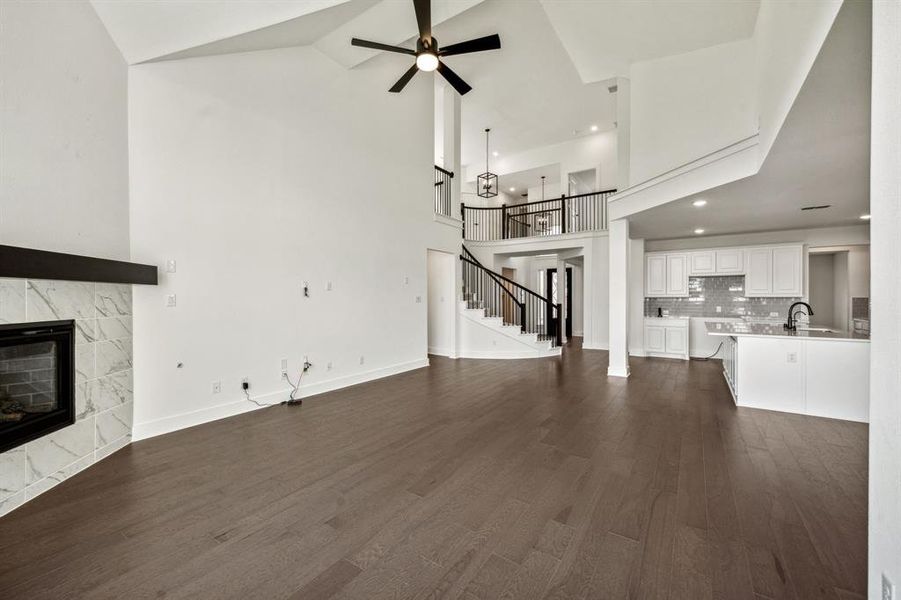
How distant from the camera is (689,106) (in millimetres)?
4738

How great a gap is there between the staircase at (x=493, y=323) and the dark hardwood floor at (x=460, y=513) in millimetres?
3901

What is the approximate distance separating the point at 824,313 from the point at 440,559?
10.0 m

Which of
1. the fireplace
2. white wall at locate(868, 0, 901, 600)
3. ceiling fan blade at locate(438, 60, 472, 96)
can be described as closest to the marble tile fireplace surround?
the fireplace

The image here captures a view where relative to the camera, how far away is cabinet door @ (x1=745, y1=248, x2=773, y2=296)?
687 cm

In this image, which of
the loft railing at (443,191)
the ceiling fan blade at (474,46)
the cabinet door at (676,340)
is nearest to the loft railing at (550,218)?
the loft railing at (443,191)

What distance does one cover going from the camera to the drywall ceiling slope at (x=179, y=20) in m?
3.04

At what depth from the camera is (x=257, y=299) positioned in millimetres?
4191

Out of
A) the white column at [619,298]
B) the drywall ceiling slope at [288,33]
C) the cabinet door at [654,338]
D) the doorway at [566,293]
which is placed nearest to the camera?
the drywall ceiling slope at [288,33]

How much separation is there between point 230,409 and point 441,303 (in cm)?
466

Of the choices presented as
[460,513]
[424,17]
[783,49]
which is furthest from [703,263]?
[460,513]

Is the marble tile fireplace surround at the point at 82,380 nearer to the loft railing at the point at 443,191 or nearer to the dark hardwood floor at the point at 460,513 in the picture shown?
the dark hardwood floor at the point at 460,513

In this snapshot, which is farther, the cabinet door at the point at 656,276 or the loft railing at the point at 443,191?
the cabinet door at the point at 656,276

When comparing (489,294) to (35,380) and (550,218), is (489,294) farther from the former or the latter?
(35,380)

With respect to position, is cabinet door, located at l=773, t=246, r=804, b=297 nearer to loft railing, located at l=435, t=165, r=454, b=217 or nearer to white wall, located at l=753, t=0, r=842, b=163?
white wall, located at l=753, t=0, r=842, b=163
